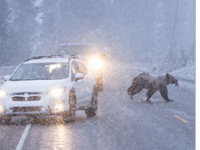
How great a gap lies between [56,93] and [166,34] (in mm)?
84456

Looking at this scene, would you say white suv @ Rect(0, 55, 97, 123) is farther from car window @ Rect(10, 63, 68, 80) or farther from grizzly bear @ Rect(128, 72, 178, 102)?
grizzly bear @ Rect(128, 72, 178, 102)

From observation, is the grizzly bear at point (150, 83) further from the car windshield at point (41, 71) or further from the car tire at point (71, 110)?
the car tire at point (71, 110)

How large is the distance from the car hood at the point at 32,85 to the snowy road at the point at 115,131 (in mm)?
926

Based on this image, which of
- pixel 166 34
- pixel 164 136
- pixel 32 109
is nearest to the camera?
pixel 164 136

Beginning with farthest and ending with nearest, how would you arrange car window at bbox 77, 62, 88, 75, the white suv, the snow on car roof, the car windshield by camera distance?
car window at bbox 77, 62, 88, 75
the snow on car roof
the car windshield
the white suv

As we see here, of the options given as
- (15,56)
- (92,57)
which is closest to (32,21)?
(15,56)

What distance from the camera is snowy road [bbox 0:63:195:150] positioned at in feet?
27.8

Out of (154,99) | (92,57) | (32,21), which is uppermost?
(32,21)

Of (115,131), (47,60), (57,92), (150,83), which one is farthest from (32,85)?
(150,83)

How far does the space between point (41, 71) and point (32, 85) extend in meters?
1.29

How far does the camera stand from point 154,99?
17797 millimetres

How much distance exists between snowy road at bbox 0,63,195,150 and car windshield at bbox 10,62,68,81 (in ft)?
3.96

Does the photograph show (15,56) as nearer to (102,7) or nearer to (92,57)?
(102,7)

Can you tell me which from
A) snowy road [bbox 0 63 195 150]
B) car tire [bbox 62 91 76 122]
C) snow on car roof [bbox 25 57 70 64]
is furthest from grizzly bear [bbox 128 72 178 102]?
car tire [bbox 62 91 76 122]
